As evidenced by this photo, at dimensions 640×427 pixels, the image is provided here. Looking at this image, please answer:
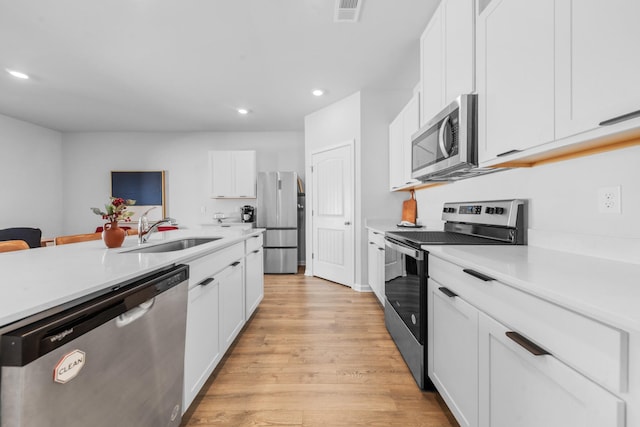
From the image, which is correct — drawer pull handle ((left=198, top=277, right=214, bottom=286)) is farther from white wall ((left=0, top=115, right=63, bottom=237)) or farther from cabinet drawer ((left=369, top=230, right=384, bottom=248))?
white wall ((left=0, top=115, right=63, bottom=237))

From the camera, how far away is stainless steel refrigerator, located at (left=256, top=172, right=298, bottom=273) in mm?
4715

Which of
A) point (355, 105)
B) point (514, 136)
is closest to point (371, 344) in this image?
point (514, 136)

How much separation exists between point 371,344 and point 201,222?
4.46 m

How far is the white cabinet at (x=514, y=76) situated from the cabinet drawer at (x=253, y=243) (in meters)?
1.90

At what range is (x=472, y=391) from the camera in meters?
1.10

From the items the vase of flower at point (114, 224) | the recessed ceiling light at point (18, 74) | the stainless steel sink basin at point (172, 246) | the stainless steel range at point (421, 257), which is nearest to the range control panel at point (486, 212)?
the stainless steel range at point (421, 257)

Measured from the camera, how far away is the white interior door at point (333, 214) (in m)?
3.77

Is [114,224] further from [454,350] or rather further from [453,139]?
[453,139]

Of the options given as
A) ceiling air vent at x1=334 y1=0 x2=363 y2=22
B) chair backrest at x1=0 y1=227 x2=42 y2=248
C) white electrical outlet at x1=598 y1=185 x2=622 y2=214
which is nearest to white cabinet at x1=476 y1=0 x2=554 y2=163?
white electrical outlet at x1=598 y1=185 x2=622 y2=214

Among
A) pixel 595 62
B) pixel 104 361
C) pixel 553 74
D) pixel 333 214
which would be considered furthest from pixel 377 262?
pixel 104 361

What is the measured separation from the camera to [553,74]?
1047mm

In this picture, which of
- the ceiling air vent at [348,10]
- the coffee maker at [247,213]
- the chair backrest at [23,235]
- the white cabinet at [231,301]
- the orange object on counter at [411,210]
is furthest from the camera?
the coffee maker at [247,213]

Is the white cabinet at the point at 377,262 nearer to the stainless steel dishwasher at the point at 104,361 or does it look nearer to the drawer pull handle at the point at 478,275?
the drawer pull handle at the point at 478,275

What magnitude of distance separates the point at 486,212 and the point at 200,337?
73.9 inches
